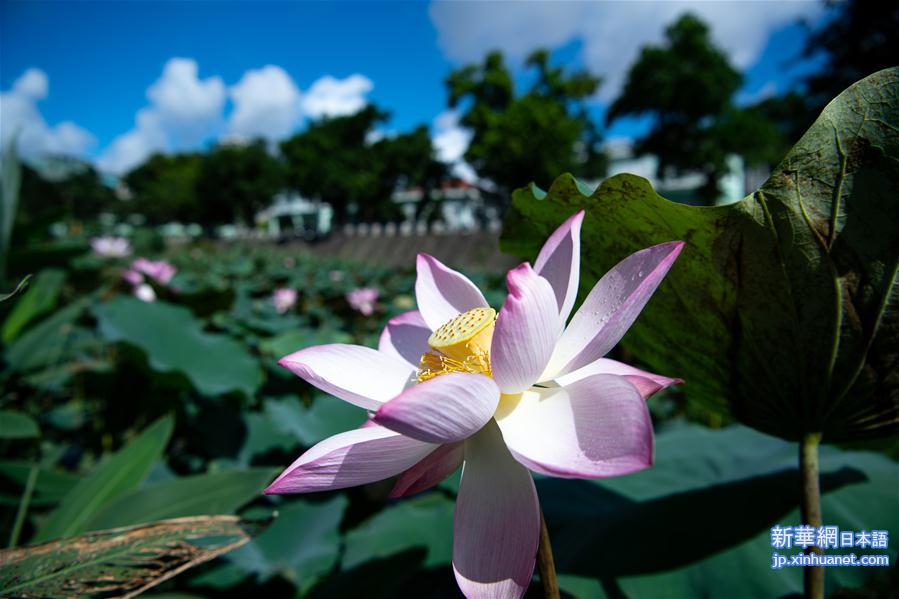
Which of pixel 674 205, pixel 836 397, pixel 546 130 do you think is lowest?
pixel 836 397

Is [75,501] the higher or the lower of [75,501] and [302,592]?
the higher

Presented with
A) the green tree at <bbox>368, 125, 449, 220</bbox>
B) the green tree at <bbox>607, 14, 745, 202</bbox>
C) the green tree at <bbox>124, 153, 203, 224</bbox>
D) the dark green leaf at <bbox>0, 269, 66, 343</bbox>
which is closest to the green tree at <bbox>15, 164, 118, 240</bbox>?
the dark green leaf at <bbox>0, 269, 66, 343</bbox>

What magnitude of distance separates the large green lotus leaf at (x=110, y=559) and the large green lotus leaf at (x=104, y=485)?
216 mm

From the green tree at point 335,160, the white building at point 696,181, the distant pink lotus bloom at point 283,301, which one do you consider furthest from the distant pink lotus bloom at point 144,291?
the green tree at point 335,160

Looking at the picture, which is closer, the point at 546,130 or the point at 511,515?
the point at 511,515

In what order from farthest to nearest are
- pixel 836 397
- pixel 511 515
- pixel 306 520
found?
pixel 306 520 < pixel 836 397 < pixel 511 515

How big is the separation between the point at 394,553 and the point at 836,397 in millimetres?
479

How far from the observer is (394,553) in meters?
0.60

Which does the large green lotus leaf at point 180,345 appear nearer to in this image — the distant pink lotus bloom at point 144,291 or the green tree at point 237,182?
the distant pink lotus bloom at point 144,291

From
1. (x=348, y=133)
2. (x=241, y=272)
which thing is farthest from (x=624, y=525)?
(x=348, y=133)

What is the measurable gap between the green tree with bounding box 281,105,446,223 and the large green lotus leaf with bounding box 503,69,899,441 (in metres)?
26.6

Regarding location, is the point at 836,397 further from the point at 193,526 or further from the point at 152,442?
the point at 152,442

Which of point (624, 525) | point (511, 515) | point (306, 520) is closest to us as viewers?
point (511, 515)

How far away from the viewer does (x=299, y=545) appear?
0.81 meters
